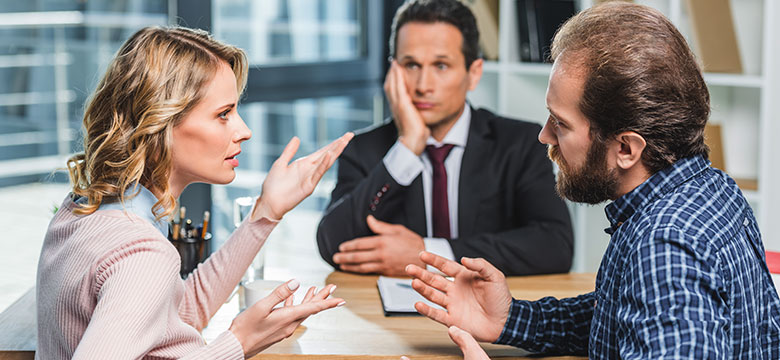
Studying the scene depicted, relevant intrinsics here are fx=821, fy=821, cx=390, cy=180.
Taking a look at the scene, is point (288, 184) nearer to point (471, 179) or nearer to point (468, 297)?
point (468, 297)

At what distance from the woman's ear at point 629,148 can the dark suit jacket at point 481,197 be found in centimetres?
77

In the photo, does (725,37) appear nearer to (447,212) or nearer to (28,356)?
(447,212)

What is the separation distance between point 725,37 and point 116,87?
7.02 feet

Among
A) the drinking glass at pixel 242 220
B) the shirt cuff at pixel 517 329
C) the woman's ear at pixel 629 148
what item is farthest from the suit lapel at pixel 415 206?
the woman's ear at pixel 629 148

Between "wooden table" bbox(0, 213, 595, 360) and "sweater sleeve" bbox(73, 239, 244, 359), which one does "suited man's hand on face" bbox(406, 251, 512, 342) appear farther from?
"sweater sleeve" bbox(73, 239, 244, 359)

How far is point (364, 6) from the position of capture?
155 inches

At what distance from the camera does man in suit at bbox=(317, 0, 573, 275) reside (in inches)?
86.4

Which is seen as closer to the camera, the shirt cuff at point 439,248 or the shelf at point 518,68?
the shirt cuff at point 439,248

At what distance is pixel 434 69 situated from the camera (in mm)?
2369

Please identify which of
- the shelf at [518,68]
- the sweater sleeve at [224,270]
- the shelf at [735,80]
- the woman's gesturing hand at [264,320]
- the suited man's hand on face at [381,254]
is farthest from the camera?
the shelf at [518,68]

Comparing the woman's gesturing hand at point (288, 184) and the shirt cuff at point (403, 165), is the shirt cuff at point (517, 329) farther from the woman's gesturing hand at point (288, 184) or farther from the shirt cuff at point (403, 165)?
the shirt cuff at point (403, 165)

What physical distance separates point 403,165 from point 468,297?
0.76 metres

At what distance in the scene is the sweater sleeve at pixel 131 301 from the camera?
107cm

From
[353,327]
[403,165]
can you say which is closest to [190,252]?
[353,327]
